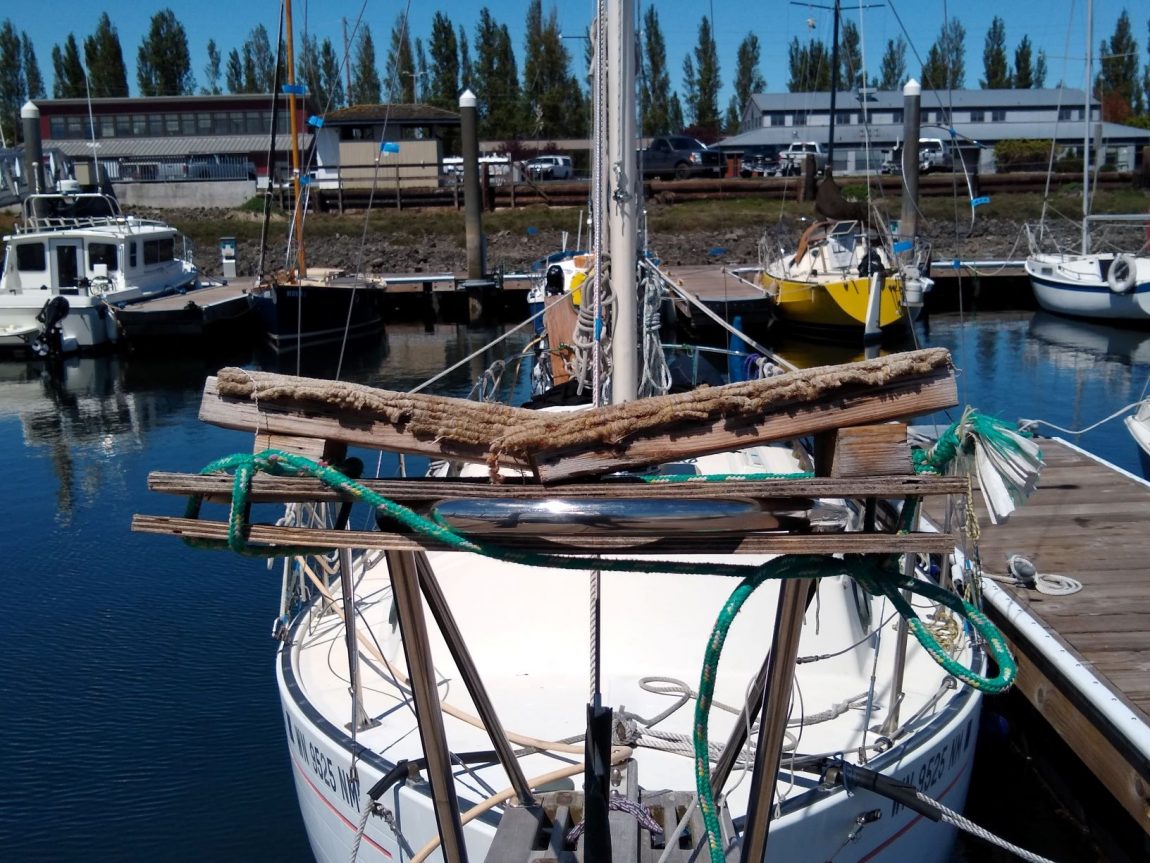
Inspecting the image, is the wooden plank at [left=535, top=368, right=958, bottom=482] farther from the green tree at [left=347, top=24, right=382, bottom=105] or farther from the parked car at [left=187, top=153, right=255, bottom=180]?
the green tree at [left=347, top=24, right=382, bottom=105]

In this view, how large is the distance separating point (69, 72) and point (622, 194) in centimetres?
7541

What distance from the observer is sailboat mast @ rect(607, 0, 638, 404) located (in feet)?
18.8

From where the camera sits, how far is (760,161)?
53.3 meters

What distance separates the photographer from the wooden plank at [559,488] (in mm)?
2434

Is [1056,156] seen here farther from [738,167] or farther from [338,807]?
[338,807]

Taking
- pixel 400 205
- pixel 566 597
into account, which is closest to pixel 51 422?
pixel 566 597

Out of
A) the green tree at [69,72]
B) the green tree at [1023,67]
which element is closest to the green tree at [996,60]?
the green tree at [1023,67]

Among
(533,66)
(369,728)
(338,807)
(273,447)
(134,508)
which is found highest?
(533,66)

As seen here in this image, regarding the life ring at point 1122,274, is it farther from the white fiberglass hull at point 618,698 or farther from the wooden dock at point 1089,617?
the white fiberglass hull at point 618,698

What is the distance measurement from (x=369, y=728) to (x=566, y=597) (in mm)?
1110

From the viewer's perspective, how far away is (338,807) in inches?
189

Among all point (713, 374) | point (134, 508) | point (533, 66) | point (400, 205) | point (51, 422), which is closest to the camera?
point (713, 374)

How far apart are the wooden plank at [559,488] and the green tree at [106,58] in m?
76.7

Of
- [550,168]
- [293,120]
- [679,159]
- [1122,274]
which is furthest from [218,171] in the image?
[1122,274]
